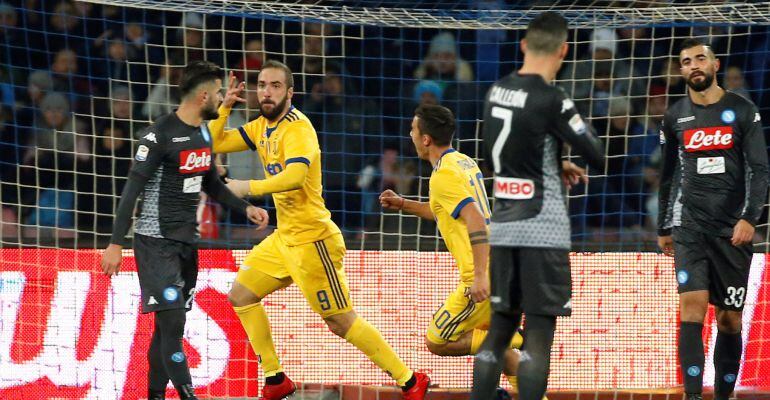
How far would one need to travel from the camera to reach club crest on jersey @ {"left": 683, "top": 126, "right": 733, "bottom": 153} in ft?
23.7

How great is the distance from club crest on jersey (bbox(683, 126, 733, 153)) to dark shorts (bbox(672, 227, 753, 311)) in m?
0.48

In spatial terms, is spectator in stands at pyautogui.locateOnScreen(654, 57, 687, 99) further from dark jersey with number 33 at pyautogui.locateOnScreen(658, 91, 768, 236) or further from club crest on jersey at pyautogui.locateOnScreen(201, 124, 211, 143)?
club crest on jersey at pyautogui.locateOnScreen(201, 124, 211, 143)

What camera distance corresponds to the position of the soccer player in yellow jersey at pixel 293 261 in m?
7.86

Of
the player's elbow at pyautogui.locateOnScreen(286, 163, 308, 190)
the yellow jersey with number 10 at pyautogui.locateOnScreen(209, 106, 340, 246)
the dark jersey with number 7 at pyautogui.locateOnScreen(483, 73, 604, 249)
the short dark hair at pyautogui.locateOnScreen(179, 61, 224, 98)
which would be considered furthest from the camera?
the yellow jersey with number 10 at pyautogui.locateOnScreen(209, 106, 340, 246)

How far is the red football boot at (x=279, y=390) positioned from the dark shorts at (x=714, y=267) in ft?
7.91

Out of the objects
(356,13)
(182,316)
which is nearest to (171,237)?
(182,316)

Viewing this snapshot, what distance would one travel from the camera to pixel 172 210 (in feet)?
23.9

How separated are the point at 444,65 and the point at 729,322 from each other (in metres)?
4.60

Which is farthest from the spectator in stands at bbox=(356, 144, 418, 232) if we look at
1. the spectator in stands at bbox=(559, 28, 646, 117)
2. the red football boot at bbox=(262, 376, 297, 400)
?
the red football boot at bbox=(262, 376, 297, 400)

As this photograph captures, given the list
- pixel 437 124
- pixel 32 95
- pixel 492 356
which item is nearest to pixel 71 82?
pixel 32 95

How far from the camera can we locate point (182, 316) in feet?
23.9

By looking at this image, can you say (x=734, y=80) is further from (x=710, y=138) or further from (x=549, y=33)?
(x=549, y=33)

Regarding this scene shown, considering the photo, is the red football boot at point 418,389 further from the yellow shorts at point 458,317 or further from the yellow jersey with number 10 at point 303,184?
the yellow jersey with number 10 at point 303,184

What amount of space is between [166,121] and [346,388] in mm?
2301
